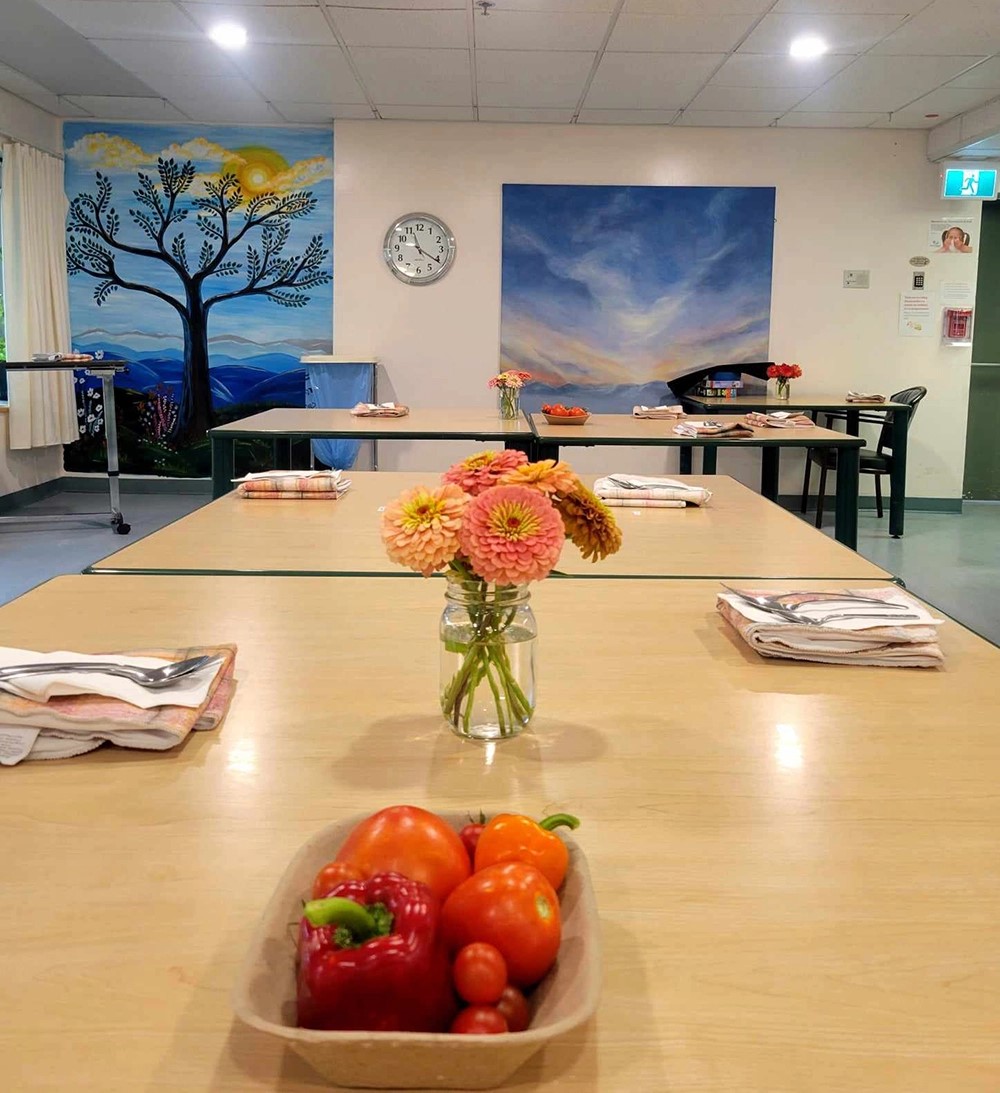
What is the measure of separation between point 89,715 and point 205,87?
19.8 feet

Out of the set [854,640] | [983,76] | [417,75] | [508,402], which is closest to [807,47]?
[983,76]

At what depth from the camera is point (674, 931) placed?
0.74 meters

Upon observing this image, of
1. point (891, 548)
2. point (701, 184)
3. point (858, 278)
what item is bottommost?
point (891, 548)

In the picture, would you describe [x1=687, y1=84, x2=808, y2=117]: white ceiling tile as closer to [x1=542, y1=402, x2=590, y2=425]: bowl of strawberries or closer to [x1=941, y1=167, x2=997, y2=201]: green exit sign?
[x1=941, y1=167, x2=997, y2=201]: green exit sign

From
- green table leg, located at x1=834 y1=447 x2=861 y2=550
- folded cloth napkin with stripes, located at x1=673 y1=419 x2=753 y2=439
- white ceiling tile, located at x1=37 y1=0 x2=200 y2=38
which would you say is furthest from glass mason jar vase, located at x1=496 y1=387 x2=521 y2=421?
white ceiling tile, located at x1=37 y1=0 x2=200 y2=38

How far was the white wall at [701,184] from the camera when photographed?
7.02 meters

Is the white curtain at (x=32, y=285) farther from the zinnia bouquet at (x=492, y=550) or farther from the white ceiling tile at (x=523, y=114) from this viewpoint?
the zinnia bouquet at (x=492, y=550)

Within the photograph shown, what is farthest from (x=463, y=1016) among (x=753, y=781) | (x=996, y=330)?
(x=996, y=330)

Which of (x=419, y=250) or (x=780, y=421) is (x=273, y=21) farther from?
(x=780, y=421)

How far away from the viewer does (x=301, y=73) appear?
5.82m

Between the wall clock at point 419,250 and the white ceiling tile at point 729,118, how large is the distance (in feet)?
5.57

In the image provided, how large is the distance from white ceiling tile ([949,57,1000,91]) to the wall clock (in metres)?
3.16

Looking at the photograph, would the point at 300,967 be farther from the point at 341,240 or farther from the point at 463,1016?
the point at 341,240

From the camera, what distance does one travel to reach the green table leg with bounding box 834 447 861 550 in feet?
13.5
